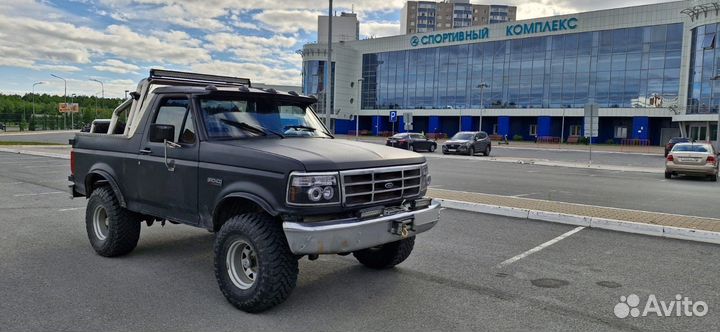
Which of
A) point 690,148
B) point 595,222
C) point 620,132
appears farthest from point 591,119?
point 620,132

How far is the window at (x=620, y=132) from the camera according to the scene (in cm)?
6281

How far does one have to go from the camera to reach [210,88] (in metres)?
5.35

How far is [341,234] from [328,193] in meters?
0.35

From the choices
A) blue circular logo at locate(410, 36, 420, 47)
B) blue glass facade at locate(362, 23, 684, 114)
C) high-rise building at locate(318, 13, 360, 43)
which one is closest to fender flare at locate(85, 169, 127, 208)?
blue glass facade at locate(362, 23, 684, 114)

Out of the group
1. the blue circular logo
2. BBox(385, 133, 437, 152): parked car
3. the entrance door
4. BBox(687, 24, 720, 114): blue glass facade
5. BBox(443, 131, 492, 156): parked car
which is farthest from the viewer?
the blue circular logo

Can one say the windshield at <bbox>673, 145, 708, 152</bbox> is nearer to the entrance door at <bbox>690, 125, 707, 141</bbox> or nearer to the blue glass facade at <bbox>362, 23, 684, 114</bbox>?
the entrance door at <bbox>690, 125, 707, 141</bbox>

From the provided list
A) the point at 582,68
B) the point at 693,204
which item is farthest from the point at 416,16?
the point at 693,204

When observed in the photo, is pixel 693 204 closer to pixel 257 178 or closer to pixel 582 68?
pixel 257 178

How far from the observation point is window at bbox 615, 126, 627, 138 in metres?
62.8

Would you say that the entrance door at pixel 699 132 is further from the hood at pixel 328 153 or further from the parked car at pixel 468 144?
the hood at pixel 328 153

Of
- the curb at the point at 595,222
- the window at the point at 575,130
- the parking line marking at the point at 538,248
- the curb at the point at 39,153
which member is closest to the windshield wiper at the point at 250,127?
the parking line marking at the point at 538,248

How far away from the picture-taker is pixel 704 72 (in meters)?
54.5

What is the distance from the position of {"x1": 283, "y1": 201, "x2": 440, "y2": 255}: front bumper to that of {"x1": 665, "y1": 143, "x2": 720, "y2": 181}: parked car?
18971mm

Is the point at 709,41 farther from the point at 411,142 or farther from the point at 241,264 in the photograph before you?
the point at 241,264
